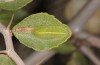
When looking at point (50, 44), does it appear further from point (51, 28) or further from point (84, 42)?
point (84, 42)

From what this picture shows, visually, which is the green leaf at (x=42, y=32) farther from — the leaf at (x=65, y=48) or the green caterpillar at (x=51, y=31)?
the leaf at (x=65, y=48)

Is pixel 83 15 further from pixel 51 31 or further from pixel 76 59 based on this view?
pixel 51 31

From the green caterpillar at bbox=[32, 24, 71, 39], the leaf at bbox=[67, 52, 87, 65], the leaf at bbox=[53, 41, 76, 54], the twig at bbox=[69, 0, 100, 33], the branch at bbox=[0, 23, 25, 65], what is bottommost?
the leaf at bbox=[67, 52, 87, 65]

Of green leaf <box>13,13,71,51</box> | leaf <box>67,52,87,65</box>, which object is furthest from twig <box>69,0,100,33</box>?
green leaf <box>13,13,71,51</box>

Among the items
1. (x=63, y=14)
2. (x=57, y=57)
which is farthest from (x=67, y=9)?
(x=57, y=57)

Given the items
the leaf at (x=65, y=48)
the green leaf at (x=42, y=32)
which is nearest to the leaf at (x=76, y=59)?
the leaf at (x=65, y=48)

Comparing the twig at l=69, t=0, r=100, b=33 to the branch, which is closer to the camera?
the branch

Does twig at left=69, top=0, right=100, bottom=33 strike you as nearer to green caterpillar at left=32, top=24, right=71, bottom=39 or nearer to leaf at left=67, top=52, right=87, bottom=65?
leaf at left=67, top=52, right=87, bottom=65

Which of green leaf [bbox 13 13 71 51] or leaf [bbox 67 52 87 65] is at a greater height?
green leaf [bbox 13 13 71 51]

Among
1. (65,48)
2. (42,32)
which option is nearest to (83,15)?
(65,48)
